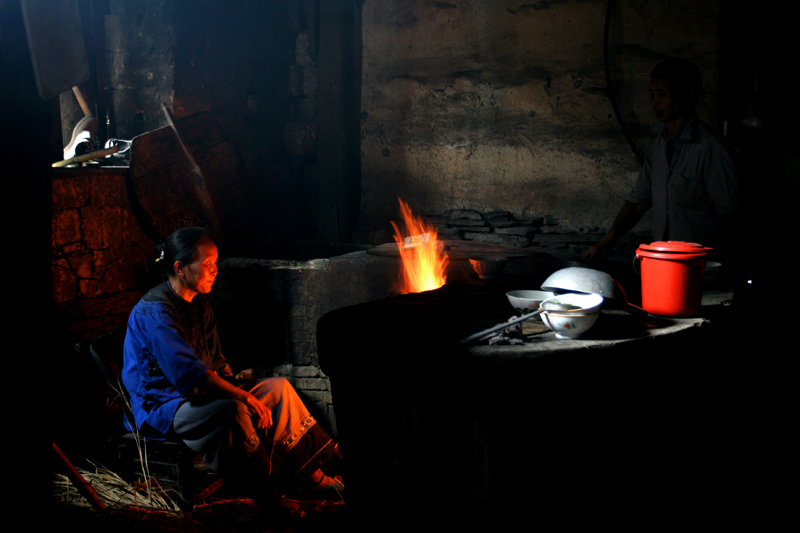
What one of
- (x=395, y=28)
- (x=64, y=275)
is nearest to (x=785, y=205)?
(x=395, y=28)

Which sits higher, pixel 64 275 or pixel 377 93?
pixel 377 93

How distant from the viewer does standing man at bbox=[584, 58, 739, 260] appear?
11.0 feet

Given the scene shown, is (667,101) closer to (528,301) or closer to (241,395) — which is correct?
(528,301)

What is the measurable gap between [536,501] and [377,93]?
444 cm

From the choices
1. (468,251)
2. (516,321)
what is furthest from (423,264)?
(516,321)

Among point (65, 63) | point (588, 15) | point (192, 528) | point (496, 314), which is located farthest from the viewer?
point (588, 15)

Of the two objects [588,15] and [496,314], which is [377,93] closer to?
[588,15]

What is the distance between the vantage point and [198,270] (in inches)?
117

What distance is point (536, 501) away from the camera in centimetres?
208

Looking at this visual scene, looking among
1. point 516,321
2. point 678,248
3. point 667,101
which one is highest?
point 667,101

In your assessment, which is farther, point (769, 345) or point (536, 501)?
point (769, 345)

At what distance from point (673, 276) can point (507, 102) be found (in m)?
3.30

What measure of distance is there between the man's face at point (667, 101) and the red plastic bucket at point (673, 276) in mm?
1550

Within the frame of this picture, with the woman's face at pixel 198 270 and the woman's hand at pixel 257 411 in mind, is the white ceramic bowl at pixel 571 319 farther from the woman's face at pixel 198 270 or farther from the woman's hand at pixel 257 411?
the woman's face at pixel 198 270
